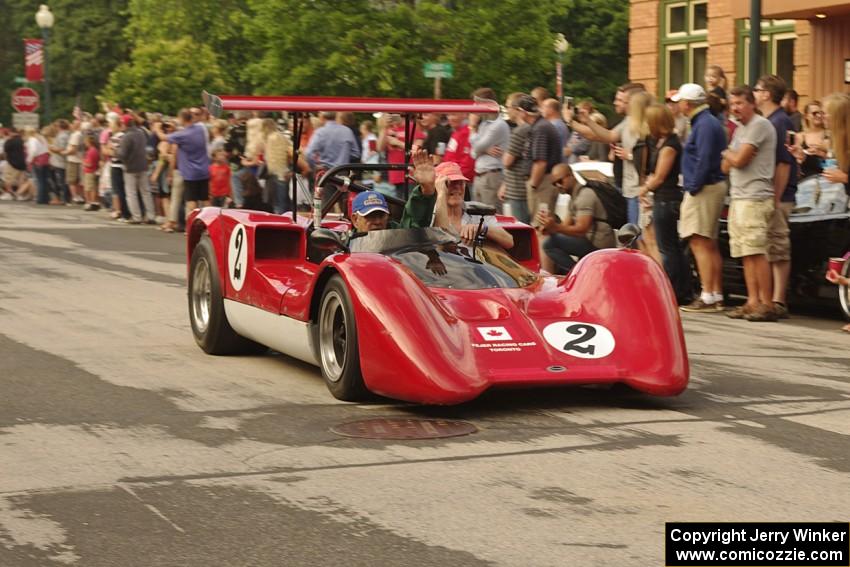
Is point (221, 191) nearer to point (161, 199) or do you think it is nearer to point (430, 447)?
point (161, 199)

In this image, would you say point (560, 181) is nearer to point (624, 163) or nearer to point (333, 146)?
point (624, 163)

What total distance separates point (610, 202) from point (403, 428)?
6856mm

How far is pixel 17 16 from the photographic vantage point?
82000 mm

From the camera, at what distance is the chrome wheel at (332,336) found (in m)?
8.58

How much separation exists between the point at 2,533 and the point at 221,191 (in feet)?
58.9

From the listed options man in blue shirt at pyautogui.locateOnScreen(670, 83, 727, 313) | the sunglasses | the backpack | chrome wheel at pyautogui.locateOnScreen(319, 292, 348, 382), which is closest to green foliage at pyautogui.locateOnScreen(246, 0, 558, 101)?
the sunglasses

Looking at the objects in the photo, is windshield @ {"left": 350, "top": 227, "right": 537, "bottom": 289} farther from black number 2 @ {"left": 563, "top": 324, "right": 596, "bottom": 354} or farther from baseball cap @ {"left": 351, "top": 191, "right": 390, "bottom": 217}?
black number 2 @ {"left": 563, "top": 324, "right": 596, "bottom": 354}

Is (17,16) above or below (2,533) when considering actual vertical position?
above

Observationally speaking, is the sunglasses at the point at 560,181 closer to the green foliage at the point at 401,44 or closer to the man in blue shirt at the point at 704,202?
the man in blue shirt at the point at 704,202

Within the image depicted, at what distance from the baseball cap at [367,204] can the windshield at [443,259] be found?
193 millimetres

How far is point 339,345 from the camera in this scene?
8617 millimetres

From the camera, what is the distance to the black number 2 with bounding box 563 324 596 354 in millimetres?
8234

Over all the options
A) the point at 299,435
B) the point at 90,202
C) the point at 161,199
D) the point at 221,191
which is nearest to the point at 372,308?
the point at 299,435

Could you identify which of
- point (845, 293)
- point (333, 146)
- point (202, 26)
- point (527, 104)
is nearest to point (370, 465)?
point (845, 293)
